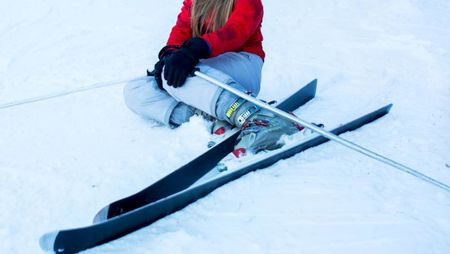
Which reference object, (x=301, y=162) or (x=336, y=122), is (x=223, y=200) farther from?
(x=336, y=122)

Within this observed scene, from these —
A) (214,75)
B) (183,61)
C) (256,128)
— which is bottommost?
(256,128)

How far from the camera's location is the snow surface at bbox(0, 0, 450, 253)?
5.05 feet

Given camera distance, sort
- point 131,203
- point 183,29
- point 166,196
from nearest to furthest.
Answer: point 131,203 < point 166,196 < point 183,29

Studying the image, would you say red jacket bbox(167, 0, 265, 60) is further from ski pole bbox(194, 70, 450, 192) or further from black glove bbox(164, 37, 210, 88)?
ski pole bbox(194, 70, 450, 192)

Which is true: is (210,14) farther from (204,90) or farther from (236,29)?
(204,90)

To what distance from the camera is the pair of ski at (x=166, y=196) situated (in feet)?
4.65

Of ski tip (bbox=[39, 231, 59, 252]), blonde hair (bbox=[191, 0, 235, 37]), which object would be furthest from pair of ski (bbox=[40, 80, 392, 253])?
blonde hair (bbox=[191, 0, 235, 37])

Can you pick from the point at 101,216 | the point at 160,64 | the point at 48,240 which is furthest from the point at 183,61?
the point at 48,240

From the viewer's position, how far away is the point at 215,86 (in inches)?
87.3

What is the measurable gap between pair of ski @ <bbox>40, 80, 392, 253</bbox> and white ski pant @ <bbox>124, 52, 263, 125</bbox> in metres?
0.27

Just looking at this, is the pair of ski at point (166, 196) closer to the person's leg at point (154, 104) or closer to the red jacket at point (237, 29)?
the person's leg at point (154, 104)

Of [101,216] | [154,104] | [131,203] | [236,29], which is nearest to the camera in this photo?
[101,216]

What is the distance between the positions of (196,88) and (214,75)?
114 millimetres

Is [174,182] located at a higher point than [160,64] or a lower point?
lower
